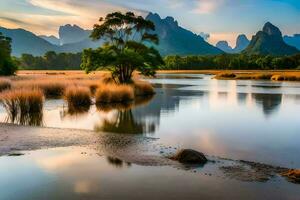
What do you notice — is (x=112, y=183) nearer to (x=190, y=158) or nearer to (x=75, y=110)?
(x=190, y=158)

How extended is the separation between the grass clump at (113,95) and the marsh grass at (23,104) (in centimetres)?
809

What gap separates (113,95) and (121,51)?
1488 cm

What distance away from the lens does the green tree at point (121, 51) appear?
5038 cm

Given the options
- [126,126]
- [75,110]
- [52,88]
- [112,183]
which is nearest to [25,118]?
[75,110]

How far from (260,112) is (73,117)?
13.9 m

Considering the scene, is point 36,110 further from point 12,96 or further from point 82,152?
point 82,152

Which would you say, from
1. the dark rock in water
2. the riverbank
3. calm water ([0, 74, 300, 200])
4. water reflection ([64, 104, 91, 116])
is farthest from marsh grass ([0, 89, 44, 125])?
the dark rock in water

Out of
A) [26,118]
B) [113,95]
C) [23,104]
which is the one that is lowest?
[26,118]

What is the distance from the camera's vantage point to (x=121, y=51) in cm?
5188

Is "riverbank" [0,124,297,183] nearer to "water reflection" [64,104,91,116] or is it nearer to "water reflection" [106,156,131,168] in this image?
"water reflection" [106,156,131,168]

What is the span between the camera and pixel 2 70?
7150cm

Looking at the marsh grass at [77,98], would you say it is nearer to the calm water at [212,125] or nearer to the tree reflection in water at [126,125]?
the calm water at [212,125]

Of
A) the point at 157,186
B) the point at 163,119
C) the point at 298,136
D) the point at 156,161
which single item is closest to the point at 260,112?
the point at 163,119

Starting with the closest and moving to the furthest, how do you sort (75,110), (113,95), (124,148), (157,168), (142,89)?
(157,168) < (124,148) < (75,110) < (113,95) < (142,89)
